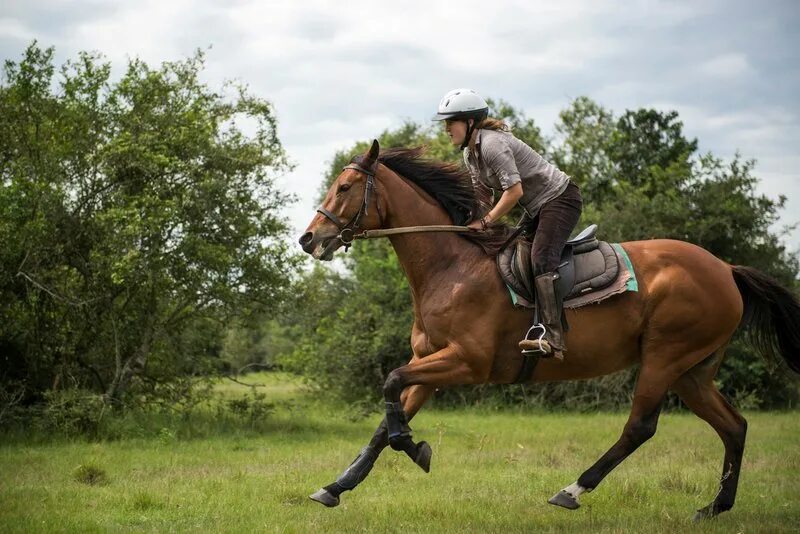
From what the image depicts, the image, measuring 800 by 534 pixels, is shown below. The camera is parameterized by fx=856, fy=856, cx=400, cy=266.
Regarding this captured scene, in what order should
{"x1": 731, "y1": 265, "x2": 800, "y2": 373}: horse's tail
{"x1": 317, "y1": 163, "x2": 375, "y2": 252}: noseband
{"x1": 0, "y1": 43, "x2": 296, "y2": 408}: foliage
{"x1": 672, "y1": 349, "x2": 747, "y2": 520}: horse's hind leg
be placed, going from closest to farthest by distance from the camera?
{"x1": 317, "y1": 163, "x2": 375, "y2": 252}: noseband → {"x1": 672, "y1": 349, "x2": 747, "y2": 520}: horse's hind leg → {"x1": 731, "y1": 265, "x2": 800, "y2": 373}: horse's tail → {"x1": 0, "y1": 43, "x2": 296, "y2": 408}: foliage

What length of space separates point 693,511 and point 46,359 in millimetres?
9953

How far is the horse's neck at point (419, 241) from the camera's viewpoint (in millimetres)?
7258

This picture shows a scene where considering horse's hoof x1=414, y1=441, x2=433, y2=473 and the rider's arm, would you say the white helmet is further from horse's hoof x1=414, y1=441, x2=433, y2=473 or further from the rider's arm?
horse's hoof x1=414, y1=441, x2=433, y2=473

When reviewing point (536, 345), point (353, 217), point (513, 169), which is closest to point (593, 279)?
point (536, 345)

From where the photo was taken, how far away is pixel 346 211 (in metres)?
7.10

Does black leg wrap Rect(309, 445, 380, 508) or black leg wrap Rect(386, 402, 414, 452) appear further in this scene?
black leg wrap Rect(309, 445, 380, 508)

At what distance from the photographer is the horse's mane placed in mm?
7535

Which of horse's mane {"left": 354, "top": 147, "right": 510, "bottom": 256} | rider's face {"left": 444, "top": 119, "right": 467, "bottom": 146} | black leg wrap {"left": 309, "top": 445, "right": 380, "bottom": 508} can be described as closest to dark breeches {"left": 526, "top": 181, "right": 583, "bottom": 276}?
horse's mane {"left": 354, "top": 147, "right": 510, "bottom": 256}

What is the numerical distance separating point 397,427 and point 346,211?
71.3 inches

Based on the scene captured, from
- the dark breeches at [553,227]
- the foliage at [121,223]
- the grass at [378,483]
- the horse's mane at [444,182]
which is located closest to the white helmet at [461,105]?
the horse's mane at [444,182]

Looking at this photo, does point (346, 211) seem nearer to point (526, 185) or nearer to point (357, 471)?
point (526, 185)

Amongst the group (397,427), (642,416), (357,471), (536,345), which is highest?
(536,345)

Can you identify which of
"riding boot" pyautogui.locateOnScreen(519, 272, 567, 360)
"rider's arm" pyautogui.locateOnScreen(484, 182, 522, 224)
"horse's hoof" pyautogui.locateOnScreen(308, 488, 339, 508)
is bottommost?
"horse's hoof" pyautogui.locateOnScreen(308, 488, 339, 508)

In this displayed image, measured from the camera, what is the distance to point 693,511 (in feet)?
25.2
